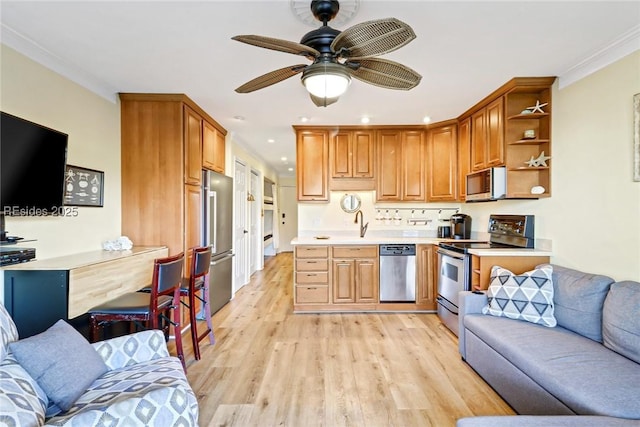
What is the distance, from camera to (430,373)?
242cm

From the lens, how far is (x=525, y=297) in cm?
230

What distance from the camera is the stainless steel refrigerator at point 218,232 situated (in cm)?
362

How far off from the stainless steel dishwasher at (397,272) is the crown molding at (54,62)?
10.7 feet

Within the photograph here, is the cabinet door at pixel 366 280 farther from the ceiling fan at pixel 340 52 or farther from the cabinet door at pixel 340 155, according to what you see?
the ceiling fan at pixel 340 52

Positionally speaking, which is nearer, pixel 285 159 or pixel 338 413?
pixel 338 413

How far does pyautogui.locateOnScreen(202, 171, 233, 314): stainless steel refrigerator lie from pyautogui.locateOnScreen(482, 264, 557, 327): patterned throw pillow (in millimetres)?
2877

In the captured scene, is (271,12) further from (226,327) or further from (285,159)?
(285,159)

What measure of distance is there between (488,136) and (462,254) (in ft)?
4.20

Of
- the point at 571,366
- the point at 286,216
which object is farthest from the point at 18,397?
the point at 286,216

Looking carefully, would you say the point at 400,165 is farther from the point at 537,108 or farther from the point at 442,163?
the point at 537,108

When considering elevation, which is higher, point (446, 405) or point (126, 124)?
point (126, 124)

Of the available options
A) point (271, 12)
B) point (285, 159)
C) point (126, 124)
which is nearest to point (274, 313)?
point (126, 124)

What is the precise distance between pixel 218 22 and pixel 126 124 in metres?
1.79

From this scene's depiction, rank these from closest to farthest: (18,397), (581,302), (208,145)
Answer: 1. (18,397)
2. (581,302)
3. (208,145)
